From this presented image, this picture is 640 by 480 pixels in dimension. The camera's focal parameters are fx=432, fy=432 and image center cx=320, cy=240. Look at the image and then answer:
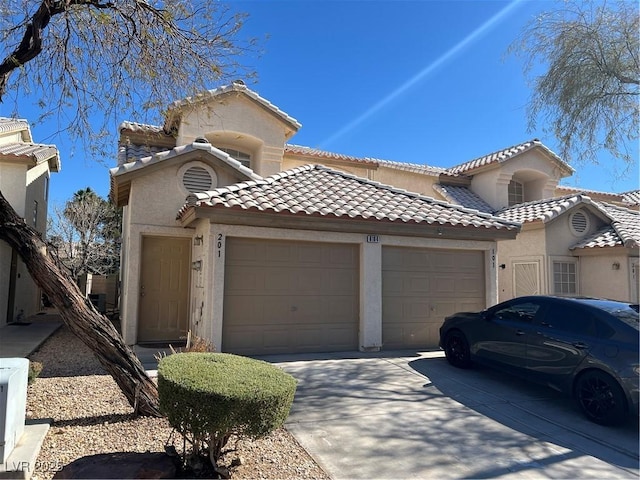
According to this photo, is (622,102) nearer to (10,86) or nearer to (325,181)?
(325,181)

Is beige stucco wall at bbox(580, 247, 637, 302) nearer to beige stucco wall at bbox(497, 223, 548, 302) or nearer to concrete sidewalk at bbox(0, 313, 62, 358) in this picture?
beige stucco wall at bbox(497, 223, 548, 302)

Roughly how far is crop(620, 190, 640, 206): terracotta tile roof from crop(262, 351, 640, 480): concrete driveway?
65.9 ft

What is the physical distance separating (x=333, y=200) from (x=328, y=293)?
7.74ft

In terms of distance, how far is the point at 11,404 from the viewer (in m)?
4.44

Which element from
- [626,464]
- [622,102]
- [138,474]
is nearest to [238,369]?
[138,474]

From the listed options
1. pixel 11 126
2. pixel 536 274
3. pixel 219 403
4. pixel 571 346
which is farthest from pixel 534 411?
pixel 11 126

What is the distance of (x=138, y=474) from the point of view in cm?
400

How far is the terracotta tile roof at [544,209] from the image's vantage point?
1541 centimetres

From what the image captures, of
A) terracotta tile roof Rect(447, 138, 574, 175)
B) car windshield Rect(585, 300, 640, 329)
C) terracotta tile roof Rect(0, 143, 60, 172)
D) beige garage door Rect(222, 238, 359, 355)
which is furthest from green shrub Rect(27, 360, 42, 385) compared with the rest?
terracotta tile roof Rect(447, 138, 574, 175)

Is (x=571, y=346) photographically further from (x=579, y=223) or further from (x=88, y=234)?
(x=88, y=234)

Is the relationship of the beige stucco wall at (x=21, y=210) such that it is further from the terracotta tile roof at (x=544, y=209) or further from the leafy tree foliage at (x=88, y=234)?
Answer: the terracotta tile roof at (x=544, y=209)

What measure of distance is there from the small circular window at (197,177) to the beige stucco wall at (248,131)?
303cm

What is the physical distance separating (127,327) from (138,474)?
7.74 metres

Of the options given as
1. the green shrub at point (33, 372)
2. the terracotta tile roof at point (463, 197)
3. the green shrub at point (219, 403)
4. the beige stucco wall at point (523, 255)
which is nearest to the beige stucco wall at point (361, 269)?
the green shrub at point (33, 372)
